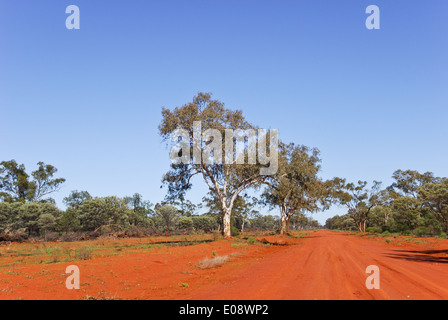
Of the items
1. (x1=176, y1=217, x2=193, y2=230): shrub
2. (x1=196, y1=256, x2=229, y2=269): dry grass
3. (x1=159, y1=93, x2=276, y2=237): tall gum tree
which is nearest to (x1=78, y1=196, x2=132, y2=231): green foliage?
(x1=176, y1=217, x2=193, y2=230): shrub

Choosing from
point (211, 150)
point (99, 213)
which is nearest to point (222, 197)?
point (211, 150)

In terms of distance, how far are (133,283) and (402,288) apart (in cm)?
777

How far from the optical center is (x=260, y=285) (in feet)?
29.8

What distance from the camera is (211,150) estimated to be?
1135 inches

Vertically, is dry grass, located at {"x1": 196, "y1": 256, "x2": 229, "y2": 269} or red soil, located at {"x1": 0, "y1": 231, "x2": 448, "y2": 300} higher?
red soil, located at {"x1": 0, "y1": 231, "x2": 448, "y2": 300}

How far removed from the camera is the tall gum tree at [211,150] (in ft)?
92.3

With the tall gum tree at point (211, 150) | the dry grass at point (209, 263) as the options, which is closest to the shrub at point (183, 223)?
the tall gum tree at point (211, 150)

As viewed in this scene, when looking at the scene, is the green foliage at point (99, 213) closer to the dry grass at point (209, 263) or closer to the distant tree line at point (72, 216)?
the distant tree line at point (72, 216)

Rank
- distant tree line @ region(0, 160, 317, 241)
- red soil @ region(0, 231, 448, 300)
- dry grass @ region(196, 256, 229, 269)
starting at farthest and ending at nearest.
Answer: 1. distant tree line @ region(0, 160, 317, 241)
2. dry grass @ region(196, 256, 229, 269)
3. red soil @ region(0, 231, 448, 300)

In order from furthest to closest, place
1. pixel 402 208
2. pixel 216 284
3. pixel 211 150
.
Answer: pixel 402 208 < pixel 211 150 < pixel 216 284

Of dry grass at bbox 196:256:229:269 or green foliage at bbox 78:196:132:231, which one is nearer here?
dry grass at bbox 196:256:229:269

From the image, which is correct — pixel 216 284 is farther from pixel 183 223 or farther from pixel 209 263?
pixel 183 223

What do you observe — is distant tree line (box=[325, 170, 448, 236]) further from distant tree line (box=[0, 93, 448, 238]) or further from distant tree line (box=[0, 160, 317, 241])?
distant tree line (box=[0, 160, 317, 241])

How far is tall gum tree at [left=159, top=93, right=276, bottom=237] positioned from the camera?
2814 cm
